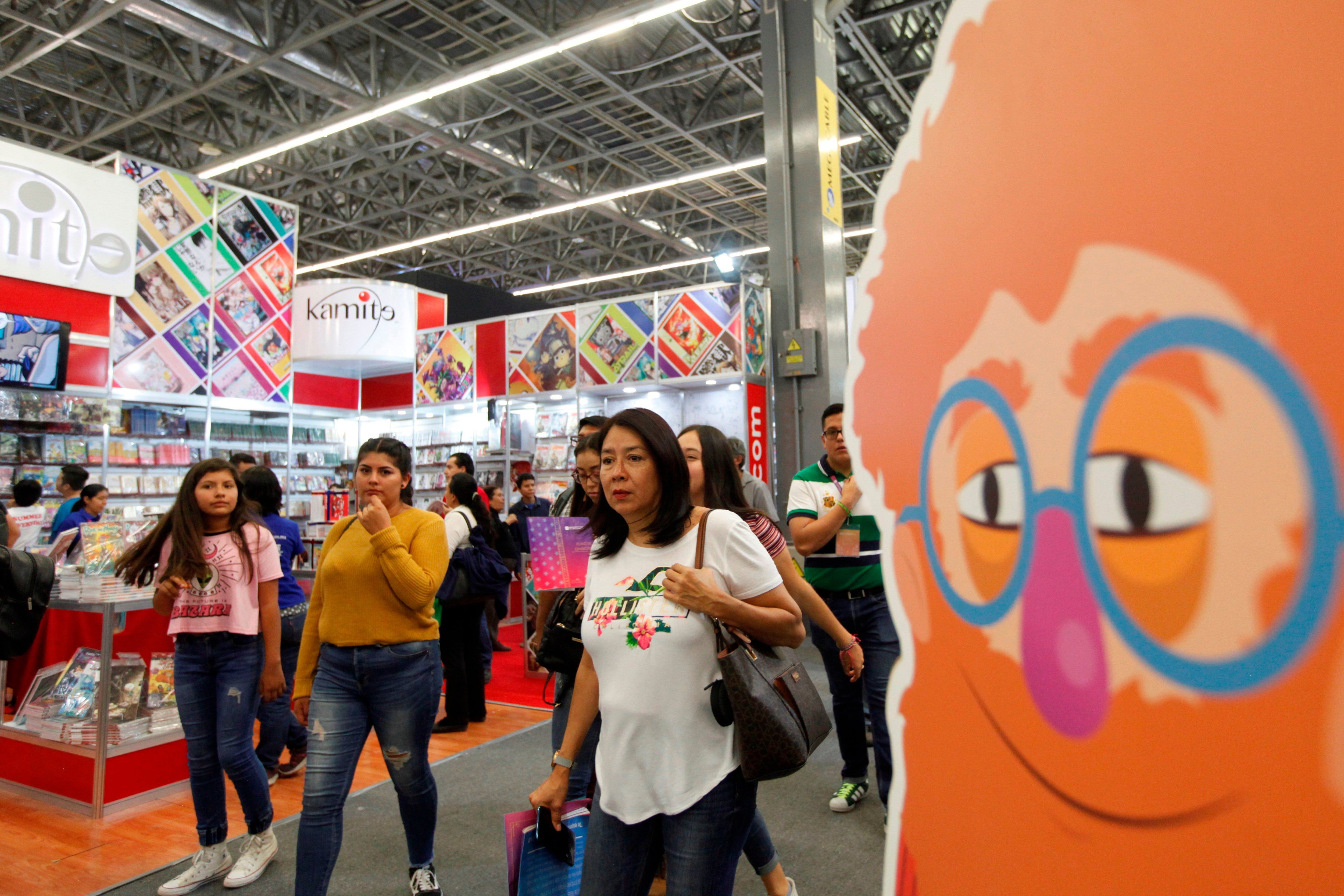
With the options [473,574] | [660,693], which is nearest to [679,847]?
[660,693]

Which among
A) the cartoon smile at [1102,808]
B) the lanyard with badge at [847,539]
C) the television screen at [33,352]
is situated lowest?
the cartoon smile at [1102,808]

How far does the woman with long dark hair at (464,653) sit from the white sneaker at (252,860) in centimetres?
176

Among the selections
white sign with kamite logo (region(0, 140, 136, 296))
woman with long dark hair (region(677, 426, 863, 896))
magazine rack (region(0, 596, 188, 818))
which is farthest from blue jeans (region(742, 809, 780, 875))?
white sign with kamite logo (region(0, 140, 136, 296))

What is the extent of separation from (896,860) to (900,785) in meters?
0.09

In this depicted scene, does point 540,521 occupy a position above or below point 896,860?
above

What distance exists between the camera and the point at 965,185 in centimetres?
94

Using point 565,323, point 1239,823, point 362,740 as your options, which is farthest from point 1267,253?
point 565,323

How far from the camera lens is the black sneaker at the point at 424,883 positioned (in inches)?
106

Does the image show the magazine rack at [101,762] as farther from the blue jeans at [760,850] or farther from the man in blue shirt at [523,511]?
the man in blue shirt at [523,511]

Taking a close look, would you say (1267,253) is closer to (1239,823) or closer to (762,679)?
(1239,823)

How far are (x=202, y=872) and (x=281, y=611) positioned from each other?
1.17 metres

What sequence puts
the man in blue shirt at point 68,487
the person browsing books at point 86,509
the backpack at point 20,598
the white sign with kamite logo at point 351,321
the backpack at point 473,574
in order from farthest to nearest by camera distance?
the white sign with kamite logo at point 351,321 < the man in blue shirt at point 68,487 < the person browsing books at point 86,509 < the backpack at point 473,574 < the backpack at point 20,598

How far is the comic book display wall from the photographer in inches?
341

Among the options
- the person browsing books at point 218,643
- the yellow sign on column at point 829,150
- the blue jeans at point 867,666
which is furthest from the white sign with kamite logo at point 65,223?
the blue jeans at point 867,666
